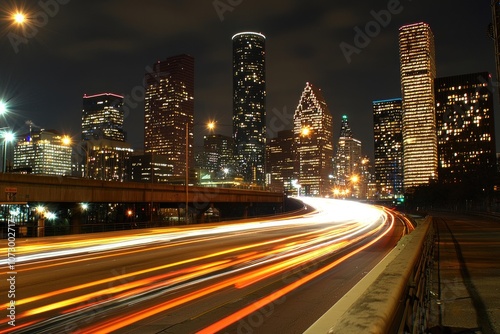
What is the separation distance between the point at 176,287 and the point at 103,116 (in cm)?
12586

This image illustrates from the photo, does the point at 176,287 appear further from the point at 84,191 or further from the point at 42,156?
the point at 42,156

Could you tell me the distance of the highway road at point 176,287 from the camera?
26.1 feet

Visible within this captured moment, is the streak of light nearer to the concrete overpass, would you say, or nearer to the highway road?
the highway road

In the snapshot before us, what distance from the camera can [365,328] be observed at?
8.97 ft

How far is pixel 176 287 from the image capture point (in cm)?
1127

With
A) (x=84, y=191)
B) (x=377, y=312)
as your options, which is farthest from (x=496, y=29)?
(x=84, y=191)

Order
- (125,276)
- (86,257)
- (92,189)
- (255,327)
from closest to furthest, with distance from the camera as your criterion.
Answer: (255,327) → (125,276) → (86,257) → (92,189)

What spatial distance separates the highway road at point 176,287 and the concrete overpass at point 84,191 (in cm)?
1294

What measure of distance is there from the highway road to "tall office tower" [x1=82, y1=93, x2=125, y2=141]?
92.5 m

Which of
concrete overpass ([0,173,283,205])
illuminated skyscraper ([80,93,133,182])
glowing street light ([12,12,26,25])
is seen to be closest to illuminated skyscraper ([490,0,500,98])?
concrete overpass ([0,173,283,205])

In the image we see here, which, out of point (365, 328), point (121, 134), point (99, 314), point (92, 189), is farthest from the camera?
point (121, 134)

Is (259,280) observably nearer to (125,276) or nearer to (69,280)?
(125,276)

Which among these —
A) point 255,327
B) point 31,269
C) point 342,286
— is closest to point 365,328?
point 255,327

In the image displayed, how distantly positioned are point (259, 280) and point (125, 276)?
147 inches
